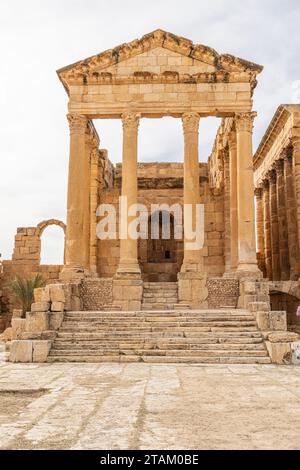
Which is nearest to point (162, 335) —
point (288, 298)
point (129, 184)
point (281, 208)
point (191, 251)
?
point (191, 251)

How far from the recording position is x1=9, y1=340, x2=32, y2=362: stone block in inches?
448

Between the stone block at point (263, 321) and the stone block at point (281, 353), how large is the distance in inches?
53.1

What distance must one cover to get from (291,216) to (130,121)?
29.6 ft

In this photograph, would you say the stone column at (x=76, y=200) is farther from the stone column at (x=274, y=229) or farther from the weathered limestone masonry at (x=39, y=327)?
the stone column at (x=274, y=229)

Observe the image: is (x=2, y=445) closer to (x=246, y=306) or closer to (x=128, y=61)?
(x=246, y=306)

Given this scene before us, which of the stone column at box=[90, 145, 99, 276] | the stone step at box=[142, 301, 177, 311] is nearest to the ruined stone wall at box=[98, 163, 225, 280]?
the stone column at box=[90, 145, 99, 276]

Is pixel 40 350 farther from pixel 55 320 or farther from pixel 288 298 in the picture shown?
pixel 288 298

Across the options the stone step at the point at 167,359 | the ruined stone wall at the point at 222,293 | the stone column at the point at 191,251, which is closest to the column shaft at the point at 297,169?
the stone column at the point at 191,251

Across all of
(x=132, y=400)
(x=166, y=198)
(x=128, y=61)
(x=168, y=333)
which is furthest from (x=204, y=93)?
(x=132, y=400)

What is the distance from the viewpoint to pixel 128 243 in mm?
17594

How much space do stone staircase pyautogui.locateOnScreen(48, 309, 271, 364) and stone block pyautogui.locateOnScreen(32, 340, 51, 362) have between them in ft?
0.56

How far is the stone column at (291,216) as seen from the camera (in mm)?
21281

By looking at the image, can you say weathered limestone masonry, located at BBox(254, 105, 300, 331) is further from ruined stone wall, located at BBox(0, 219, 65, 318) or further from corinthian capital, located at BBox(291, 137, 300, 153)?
ruined stone wall, located at BBox(0, 219, 65, 318)

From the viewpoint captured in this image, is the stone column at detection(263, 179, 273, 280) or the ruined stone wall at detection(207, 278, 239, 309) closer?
the ruined stone wall at detection(207, 278, 239, 309)
